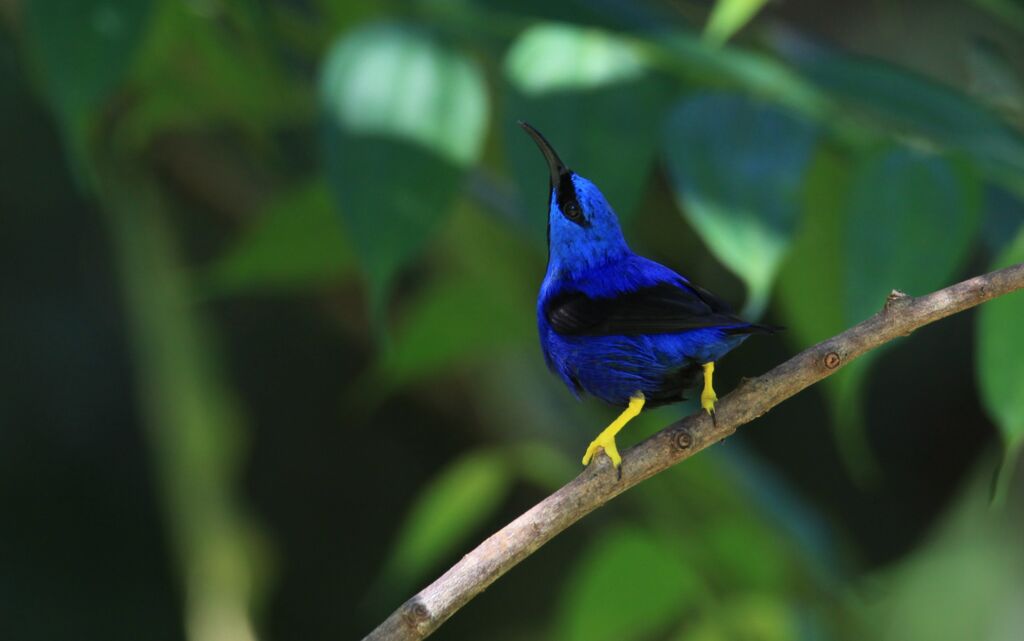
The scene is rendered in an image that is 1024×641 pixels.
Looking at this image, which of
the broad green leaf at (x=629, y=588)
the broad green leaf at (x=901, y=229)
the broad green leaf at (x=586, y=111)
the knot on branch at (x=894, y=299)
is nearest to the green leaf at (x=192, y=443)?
the broad green leaf at (x=629, y=588)

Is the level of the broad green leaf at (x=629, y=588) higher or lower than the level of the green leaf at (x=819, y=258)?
lower

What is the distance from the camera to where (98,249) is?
3875 millimetres

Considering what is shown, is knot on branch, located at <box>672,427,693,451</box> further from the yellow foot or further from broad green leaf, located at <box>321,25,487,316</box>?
broad green leaf, located at <box>321,25,487,316</box>

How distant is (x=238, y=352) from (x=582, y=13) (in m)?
2.34

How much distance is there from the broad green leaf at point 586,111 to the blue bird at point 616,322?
0.28 meters

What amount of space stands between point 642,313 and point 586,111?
2.18 feet

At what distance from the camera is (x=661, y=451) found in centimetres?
116

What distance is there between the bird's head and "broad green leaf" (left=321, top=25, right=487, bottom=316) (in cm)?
33

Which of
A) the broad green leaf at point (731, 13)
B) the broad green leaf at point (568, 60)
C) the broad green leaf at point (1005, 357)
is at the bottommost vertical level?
the broad green leaf at point (1005, 357)


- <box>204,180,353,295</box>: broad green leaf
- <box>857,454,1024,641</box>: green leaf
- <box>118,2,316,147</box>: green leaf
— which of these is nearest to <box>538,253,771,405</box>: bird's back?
<box>204,180,353,295</box>: broad green leaf

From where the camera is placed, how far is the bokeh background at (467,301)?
182 centimetres

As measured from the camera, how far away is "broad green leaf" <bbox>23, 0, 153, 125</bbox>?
1880mm

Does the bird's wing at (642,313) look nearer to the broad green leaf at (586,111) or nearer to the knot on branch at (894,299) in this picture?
the knot on branch at (894,299)

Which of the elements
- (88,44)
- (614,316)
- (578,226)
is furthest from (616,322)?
(88,44)
